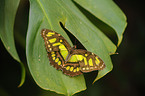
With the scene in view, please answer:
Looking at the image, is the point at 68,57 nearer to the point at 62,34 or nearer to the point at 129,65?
the point at 62,34

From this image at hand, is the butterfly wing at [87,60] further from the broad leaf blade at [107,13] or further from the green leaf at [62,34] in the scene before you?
the broad leaf blade at [107,13]

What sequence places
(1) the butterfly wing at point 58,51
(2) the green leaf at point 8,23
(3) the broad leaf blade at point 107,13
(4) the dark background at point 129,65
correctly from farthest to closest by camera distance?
(4) the dark background at point 129,65 < (3) the broad leaf blade at point 107,13 < (1) the butterfly wing at point 58,51 < (2) the green leaf at point 8,23

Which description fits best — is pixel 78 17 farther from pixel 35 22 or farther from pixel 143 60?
pixel 143 60

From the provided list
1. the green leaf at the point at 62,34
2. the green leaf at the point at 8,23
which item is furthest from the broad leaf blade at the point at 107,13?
the green leaf at the point at 8,23

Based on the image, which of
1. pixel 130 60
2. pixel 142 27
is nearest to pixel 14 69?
pixel 130 60

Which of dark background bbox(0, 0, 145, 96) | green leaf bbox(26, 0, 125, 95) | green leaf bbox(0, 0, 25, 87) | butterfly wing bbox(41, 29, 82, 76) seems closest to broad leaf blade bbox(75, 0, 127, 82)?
green leaf bbox(26, 0, 125, 95)

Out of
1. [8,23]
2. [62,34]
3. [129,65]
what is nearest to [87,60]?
[62,34]
